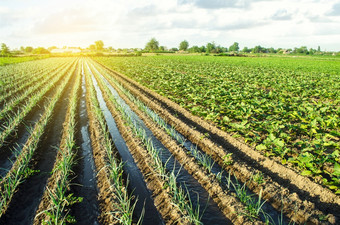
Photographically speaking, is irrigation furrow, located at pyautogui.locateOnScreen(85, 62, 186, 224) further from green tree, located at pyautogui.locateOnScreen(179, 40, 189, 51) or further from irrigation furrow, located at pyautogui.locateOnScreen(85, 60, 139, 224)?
green tree, located at pyautogui.locateOnScreen(179, 40, 189, 51)

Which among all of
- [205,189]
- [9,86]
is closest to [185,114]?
[205,189]

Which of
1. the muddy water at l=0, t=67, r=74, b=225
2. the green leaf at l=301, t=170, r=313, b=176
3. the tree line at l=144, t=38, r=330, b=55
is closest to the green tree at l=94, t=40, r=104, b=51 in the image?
the tree line at l=144, t=38, r=330, b=55

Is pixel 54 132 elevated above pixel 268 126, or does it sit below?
below

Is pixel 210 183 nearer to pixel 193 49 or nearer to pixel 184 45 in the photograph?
pixel 193 49

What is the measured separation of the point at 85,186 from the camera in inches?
163


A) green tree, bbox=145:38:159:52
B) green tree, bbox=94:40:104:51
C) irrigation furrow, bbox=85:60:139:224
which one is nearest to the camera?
irrigation furrow, bbox=85:60:139:224

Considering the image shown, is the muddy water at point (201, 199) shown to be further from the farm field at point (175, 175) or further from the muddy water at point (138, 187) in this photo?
the muddy water at point (138, 187)

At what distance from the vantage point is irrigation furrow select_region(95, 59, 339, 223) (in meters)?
3.28

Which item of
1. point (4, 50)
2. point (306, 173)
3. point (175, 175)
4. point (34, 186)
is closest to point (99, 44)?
point (4, 50)

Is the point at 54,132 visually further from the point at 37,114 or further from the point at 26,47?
the point at 26,47

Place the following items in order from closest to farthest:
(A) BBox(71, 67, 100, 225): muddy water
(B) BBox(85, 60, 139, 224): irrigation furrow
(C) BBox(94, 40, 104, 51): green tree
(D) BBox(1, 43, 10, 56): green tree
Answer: (B) BBox(85, 60, 139, 224): irrigation furrow < (A) BBox(71, 67, 100, 225): muddy water < (D) BBox(1, 43, 10, 56): green tree < (C) BBox(94, 40, 104, 51): green tree

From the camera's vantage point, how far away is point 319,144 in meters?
4.46

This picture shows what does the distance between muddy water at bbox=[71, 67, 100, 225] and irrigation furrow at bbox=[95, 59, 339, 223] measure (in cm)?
292

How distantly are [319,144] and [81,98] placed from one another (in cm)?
1161
